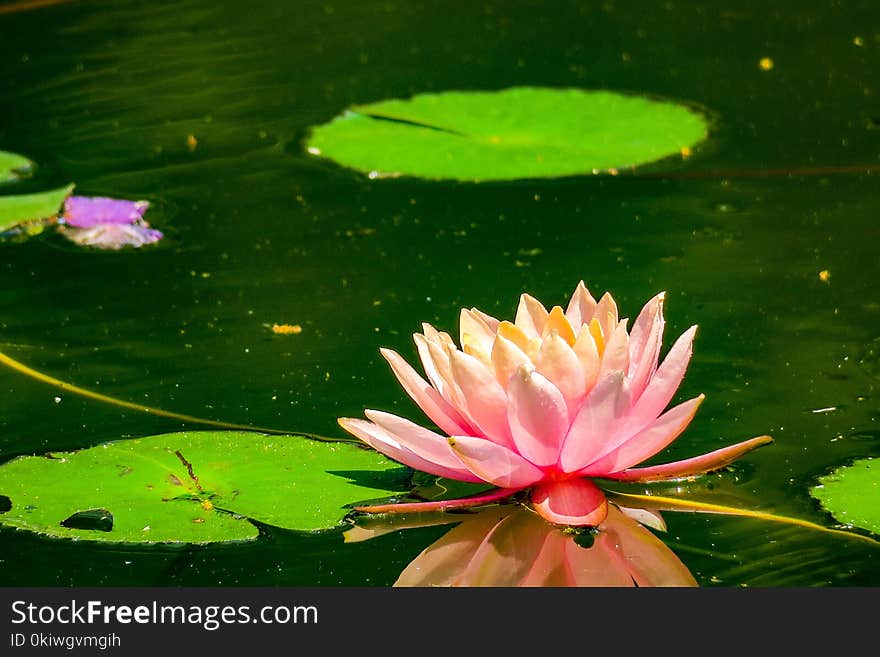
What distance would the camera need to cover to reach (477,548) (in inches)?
64.3

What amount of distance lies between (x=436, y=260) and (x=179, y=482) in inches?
40.4

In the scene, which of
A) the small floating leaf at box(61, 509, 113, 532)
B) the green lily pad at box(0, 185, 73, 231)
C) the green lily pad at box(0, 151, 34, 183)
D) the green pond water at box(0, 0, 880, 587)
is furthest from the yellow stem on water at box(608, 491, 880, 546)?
the green lily pad at box(0, 151, 34, 183)

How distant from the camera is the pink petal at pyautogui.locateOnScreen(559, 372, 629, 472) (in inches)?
62.1

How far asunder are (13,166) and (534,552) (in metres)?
2.18

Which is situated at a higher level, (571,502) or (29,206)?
(29,206)

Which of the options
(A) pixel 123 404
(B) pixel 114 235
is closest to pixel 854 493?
(A) pixel 123 404

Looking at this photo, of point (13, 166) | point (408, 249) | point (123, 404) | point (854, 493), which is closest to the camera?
point (854, 493)

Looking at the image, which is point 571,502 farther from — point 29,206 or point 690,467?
point 29,206

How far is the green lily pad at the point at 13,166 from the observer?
10.6ft

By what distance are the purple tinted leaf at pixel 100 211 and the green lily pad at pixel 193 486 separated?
114cm

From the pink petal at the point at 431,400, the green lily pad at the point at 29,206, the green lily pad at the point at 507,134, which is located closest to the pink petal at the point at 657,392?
the pink petal at the point at 431,400

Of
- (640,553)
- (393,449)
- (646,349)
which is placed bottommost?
(640,553)

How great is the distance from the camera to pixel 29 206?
9.75 ft

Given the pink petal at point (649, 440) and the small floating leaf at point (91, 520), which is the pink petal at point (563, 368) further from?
the small floating leaf at point (91, 520)
